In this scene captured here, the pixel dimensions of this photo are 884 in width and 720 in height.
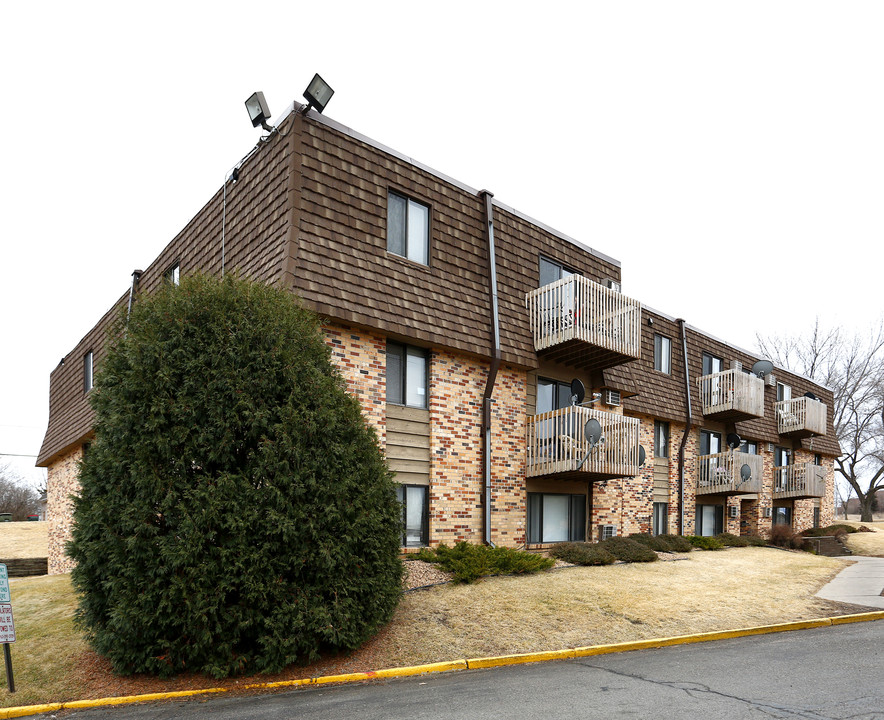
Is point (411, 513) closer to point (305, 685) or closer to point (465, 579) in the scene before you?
point (465, 579)

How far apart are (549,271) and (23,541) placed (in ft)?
88.2

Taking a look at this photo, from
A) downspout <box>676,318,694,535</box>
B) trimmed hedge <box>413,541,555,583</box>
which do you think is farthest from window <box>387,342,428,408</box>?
downspout <box>676,318,694,535</box>

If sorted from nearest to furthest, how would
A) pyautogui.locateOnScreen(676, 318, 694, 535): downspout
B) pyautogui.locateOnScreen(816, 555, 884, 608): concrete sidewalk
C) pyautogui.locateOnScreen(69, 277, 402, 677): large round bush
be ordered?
pyautogui.locateOnScreen(69, 277, 402, 677): large round bush
pyautogui.locateOnScreen(816, 555, 884, 608): concrete sidewalk
pyautogui.locateOnScreen(676, 318, 694, 535): downspout

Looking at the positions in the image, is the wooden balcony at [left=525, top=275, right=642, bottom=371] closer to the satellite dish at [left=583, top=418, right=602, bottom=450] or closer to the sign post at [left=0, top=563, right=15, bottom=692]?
the satellite dish at [left=583, top=418, right=602, bottom=450]

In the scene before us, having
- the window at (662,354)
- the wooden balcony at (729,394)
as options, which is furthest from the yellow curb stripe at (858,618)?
the wooden balcony at (729,394)

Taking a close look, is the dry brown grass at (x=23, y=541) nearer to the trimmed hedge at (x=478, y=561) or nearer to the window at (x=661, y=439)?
the trimmed hedge at (x=478, y=561)

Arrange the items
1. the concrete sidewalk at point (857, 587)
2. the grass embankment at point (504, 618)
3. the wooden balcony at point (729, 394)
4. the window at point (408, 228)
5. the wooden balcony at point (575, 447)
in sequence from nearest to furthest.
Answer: the grass embankment at point (504, 618) < the concrete sidewalk at point (857, 587) < the window at point (408, 228) < the wooden balcony at point (575, 447) < the wooden balcony at point (729, 394)

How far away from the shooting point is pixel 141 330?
766 cm

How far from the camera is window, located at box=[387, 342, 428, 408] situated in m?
12.3

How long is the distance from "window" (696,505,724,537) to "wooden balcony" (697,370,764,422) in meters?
3.22

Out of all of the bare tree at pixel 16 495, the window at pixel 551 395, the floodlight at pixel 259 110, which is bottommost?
the bare tree at pixel 16 495

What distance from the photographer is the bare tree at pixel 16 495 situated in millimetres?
56975

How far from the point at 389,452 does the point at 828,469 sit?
96.9 ft

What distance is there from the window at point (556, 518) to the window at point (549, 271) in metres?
4.87
